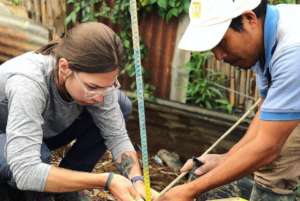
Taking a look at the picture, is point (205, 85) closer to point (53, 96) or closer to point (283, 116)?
point (53, 96)

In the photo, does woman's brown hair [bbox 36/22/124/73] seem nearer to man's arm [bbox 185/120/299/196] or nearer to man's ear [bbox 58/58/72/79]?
man's ear [bbox 58/58/72/79]

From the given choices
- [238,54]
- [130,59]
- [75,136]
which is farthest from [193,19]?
[130,59]

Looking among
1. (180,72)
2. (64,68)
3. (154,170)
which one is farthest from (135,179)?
(180,72)

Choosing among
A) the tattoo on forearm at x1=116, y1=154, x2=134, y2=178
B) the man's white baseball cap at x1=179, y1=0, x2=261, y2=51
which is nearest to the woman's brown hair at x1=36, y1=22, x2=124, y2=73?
the man's white baseball cap at x1=179, y1=0, x2=261, y2=51

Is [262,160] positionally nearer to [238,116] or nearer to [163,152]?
[238,116]

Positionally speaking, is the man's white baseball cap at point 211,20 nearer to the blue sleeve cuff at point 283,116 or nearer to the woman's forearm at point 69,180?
the blue sleeve cuff at point 283,116

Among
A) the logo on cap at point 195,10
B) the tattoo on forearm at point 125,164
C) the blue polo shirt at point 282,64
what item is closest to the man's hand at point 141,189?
the tattoo on forearm at point 125,164

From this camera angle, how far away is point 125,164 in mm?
3232

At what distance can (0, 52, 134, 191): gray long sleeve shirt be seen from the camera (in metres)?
2.76

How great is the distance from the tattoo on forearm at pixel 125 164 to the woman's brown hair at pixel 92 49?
0.68m

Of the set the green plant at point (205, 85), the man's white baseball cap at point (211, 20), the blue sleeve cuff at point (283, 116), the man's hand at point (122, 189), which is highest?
the man's white baseball cap at point (211, 20)

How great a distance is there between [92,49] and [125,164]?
2.72 feet

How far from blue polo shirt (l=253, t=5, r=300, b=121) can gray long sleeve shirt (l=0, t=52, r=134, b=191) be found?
1.15m

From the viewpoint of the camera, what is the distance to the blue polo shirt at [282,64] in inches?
96.8
